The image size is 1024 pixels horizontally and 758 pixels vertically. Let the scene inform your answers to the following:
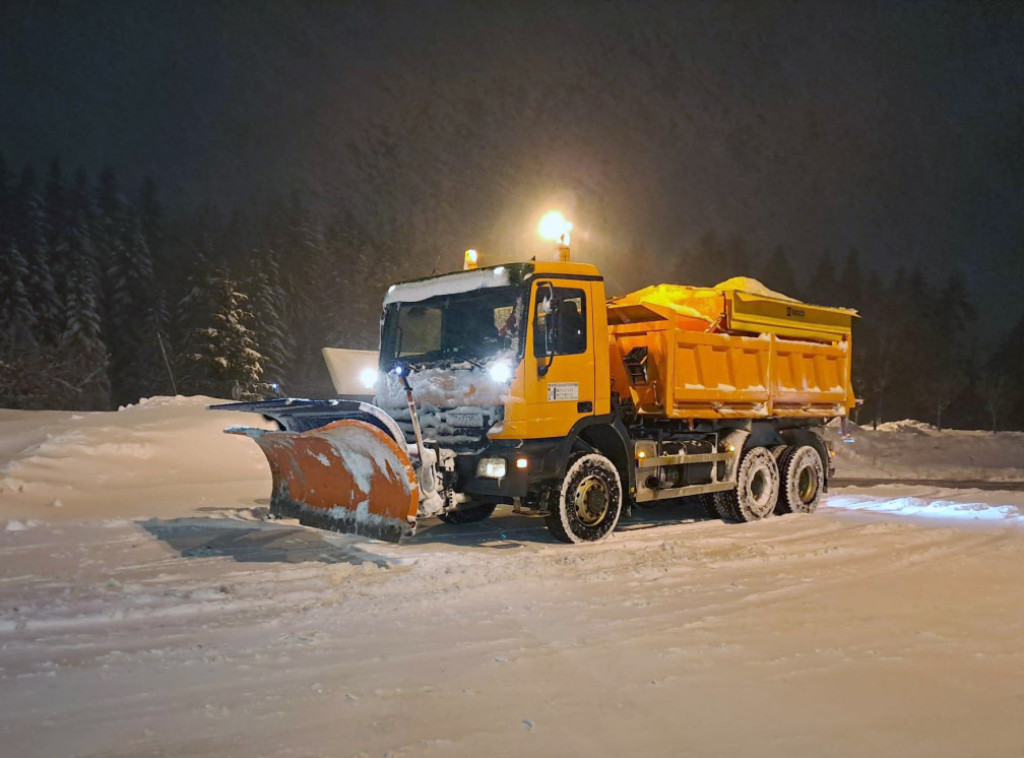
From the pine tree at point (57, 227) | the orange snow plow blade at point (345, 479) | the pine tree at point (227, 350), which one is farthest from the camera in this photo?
the pine tree at point (57, 227)

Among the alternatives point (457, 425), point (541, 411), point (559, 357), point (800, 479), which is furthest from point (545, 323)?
point (800, 479)

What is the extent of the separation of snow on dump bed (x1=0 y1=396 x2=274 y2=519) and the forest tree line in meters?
21.6

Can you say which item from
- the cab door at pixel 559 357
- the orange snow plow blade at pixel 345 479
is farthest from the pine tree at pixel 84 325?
the cab door at pixel 559 357

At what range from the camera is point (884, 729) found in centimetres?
390

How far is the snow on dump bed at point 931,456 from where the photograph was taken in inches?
791

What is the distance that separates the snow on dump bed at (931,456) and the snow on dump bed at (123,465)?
14.3 metres

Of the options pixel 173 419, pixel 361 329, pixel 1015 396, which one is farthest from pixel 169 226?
pixel 1015 396

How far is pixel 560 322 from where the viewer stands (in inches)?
338

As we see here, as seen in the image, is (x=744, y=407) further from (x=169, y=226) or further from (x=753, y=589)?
(x=169, y=226)

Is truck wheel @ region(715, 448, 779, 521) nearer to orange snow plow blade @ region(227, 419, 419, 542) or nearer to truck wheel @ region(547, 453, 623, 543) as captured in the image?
truck wheel @ region(547, 453, 623, 543)

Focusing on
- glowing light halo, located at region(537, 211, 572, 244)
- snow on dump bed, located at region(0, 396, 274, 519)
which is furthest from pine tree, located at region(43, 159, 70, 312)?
glowing light halo, located at region(537, 211, 572, 244)

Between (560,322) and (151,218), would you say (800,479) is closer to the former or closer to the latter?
(560,322)

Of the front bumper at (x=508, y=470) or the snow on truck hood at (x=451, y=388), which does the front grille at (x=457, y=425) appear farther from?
the front bumper at (x=508, y=470)

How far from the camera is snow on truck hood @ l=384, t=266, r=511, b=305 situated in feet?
28.2
